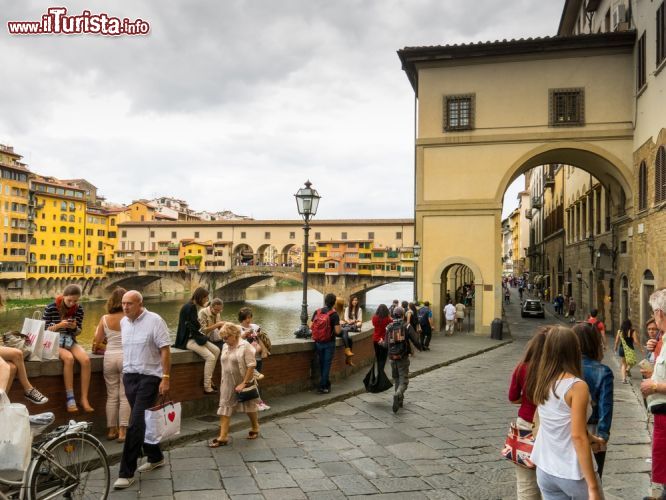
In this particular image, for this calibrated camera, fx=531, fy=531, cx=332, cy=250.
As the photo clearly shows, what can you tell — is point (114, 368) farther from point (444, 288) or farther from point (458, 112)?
point (458, 112)

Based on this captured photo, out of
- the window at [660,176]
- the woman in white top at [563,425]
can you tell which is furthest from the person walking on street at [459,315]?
the woman in white top at [563,425]

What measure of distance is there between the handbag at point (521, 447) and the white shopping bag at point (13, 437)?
2903 mm

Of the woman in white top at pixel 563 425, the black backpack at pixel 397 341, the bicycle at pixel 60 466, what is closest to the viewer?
the woman in white top at pixel 563 425

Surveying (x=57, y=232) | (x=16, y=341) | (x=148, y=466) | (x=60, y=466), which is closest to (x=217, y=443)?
(x=148, y=466)

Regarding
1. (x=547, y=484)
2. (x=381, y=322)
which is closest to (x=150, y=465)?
(x=547, y=484)

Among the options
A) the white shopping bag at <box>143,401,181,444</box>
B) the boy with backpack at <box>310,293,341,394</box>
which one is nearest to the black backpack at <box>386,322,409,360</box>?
the boy with backpack at <box>310,293,341,394</box>

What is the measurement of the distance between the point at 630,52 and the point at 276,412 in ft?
57.0

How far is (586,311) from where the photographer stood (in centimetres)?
2489

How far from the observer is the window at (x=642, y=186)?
16000mm

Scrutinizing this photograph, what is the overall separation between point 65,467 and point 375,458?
113 inches

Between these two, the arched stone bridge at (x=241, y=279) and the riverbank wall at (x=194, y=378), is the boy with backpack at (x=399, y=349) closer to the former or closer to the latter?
the riverbank wall at (x=194, y=378)

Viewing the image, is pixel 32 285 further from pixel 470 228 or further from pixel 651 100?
pixel 651 100

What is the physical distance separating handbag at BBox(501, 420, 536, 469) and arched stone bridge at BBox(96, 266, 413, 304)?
48.7m

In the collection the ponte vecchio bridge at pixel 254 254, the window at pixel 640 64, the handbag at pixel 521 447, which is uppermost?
the window at pixel 640 64
